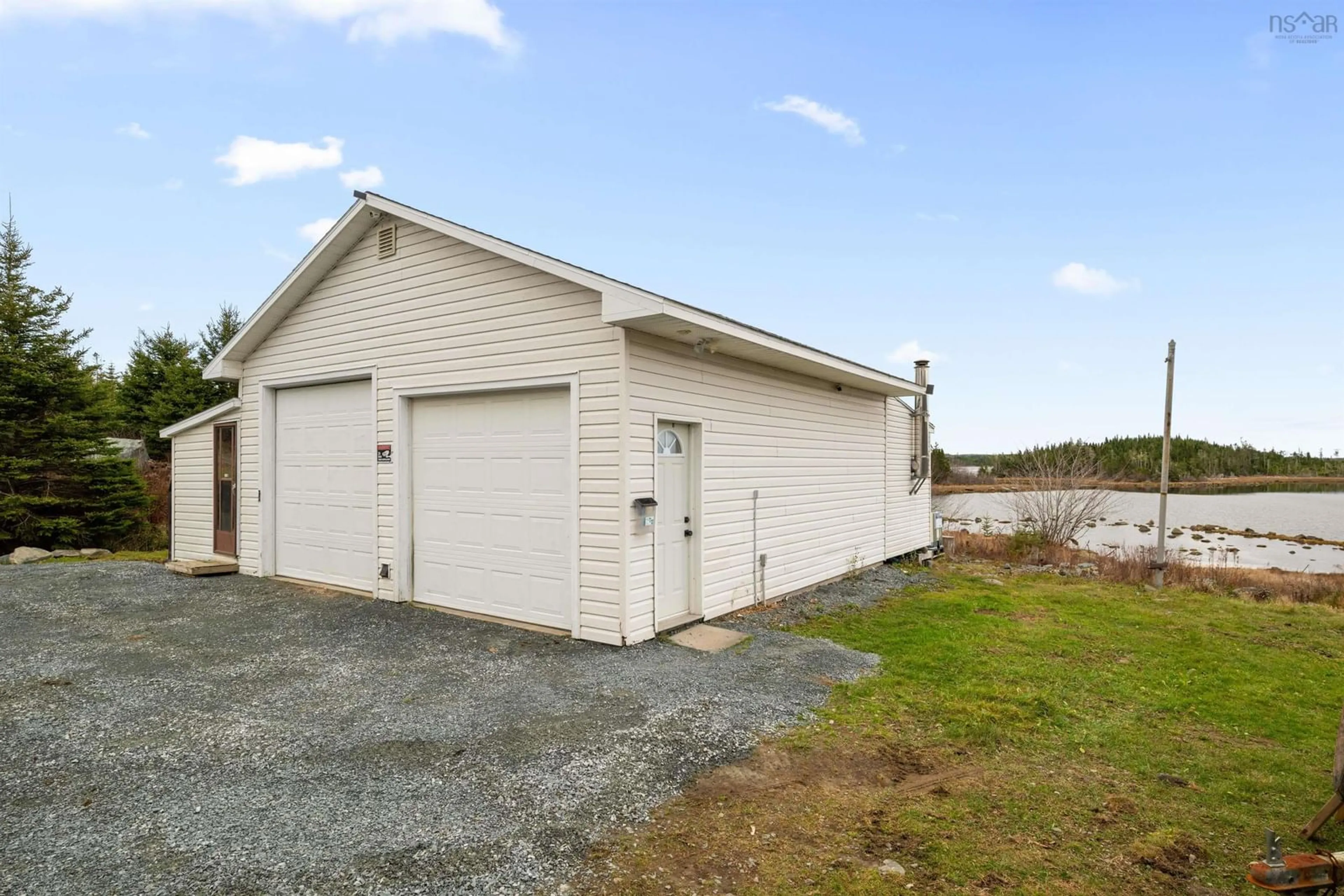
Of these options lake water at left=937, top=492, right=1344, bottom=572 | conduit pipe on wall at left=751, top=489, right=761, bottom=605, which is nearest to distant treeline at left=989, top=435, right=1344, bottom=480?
lake water at left=937, top=492, right=1344, bottom=572

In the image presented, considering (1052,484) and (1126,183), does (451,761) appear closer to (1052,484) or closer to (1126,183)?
(1126,183)

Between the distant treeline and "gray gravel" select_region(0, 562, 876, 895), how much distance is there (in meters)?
30.3

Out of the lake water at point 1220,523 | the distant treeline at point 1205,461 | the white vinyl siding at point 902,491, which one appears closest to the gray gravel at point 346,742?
the white vinyl siding at point 902,491

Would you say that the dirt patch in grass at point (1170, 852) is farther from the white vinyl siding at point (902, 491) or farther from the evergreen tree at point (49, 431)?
the evergreen tree at point (49, 431)

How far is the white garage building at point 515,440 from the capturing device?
5520mm

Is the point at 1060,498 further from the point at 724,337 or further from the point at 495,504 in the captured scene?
the point at 495,504

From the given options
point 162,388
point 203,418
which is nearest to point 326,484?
point 203,418

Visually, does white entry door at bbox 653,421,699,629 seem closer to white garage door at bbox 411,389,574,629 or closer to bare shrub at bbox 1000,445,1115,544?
white garage door at bbox 411,389,574,629

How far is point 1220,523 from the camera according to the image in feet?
70.7

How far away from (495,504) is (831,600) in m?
4.27

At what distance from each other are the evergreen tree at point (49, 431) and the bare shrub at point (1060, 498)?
19963mm

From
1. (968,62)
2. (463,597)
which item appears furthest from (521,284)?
(968,62)

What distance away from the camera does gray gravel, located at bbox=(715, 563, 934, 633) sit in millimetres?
6531

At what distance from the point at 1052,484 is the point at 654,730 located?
14296mm
